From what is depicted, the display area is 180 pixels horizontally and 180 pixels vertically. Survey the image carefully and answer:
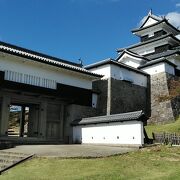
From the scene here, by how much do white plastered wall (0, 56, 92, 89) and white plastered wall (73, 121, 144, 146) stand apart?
141 inches

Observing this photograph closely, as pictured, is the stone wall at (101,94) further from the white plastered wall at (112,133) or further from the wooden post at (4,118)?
the wooden post at (4,118)

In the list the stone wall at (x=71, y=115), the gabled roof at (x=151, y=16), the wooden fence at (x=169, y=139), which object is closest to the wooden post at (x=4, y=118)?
the stone wall at (x=71, y=115)

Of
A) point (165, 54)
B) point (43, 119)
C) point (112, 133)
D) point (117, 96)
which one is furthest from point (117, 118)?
point (165, 54)

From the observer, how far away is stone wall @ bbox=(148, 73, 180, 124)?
2614 centimetres

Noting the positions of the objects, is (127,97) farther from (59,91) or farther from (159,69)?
(59,91)

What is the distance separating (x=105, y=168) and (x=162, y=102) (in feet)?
61.5

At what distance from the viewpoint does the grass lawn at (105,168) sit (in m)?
8.56

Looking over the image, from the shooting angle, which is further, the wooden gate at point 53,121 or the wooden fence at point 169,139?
the wooden gate at point 53,121

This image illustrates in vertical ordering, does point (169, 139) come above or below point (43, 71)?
below

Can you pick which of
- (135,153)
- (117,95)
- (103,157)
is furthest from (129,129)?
(117,95)

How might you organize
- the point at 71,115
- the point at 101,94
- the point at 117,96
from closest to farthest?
the point at 71,115
the point at 101,94
the point at 117,96

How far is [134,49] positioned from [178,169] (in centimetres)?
2835

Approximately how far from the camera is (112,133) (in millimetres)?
16203

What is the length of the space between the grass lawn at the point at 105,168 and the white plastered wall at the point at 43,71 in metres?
8.75
